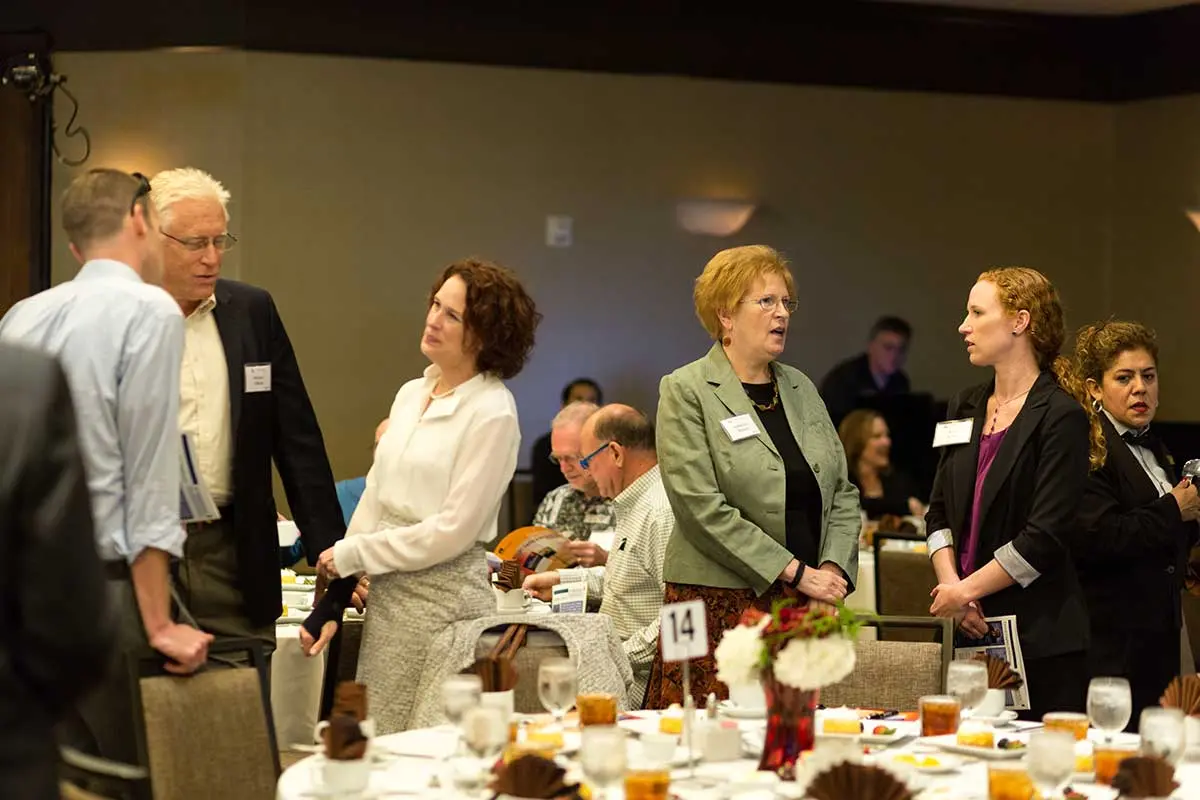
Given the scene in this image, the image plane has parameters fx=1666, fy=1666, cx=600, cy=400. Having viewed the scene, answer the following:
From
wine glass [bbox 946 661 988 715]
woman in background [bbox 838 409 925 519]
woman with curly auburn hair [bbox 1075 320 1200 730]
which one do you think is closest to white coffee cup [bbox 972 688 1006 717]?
wine glass [bbox 946 661 988 715]

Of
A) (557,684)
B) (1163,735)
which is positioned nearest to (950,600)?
(1163,735)

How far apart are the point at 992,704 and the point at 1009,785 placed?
0.83 m

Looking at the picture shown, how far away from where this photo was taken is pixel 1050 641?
13.4 ft

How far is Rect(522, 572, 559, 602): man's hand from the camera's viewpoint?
512cm

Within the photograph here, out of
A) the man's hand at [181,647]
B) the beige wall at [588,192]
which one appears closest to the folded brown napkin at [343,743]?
the man's hand at [181,647]

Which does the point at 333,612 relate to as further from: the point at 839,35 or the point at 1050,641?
the point at 839,35

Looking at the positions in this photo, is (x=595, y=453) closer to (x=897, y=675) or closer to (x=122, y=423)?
(x=897, y=675)

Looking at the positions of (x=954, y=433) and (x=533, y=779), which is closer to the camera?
(x=533, y=779)

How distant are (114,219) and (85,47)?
6329 millimetres

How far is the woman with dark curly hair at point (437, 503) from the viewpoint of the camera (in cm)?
363

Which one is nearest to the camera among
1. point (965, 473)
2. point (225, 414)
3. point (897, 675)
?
point (897, 675)

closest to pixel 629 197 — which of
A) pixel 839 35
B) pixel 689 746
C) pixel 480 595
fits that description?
pixel 839 35

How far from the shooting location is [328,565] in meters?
3.70

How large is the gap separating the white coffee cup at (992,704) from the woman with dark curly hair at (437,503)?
112 cm
